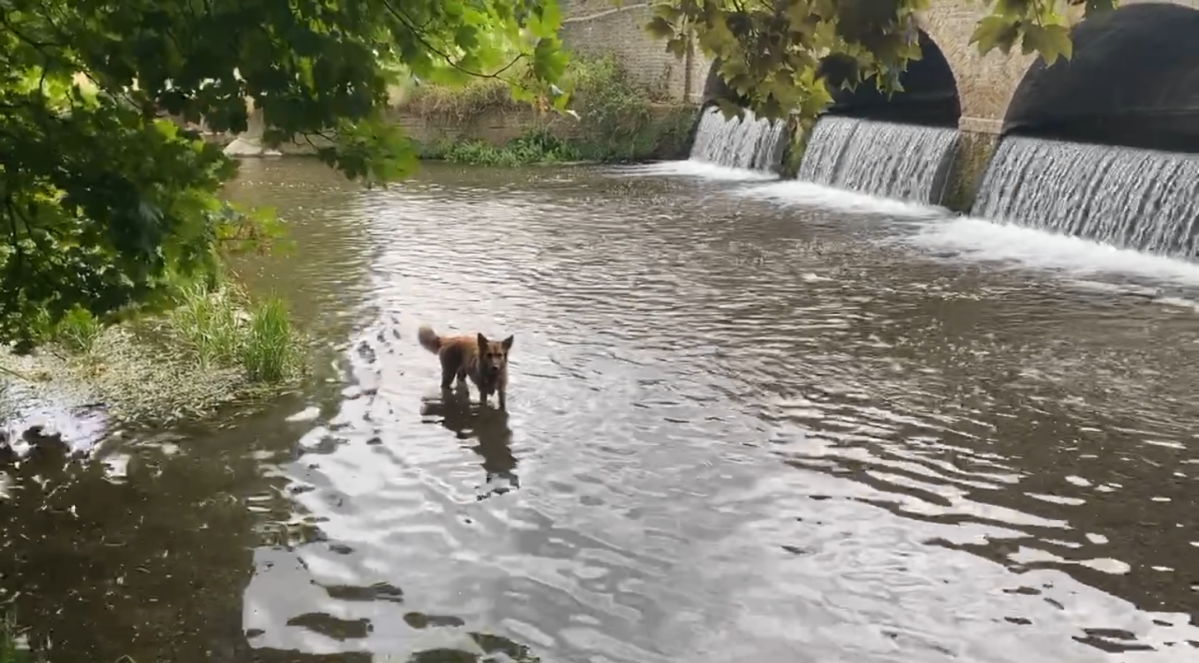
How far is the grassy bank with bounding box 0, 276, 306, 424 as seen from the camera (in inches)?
316

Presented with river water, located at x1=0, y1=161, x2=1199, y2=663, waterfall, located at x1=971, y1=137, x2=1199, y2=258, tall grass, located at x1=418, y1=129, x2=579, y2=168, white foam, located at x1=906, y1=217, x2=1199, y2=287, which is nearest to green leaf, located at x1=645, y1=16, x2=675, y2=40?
river water, located at x1=0, y1=161, x2=1199, y2=663

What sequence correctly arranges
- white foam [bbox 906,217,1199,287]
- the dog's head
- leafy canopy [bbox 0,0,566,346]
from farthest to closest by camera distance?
white foam [bbox 906,217,1199,287] → the dog's head → leafy canopy [bbox 0,0,566,346]

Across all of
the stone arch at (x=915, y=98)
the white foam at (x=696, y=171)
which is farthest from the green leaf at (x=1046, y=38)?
the stone arch at (x=915, y=98)

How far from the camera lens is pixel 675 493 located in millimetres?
6703

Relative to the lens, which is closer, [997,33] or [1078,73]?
[997,33]

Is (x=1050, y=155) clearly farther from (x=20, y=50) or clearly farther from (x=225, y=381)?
(x=20, y=50)

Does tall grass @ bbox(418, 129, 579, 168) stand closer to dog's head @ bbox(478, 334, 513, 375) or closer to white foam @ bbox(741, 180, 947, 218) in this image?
white foam @ bbox(741, 180, 947, 218)

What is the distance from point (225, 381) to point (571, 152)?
1795 cm

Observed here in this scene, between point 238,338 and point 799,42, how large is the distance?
21.3 ft

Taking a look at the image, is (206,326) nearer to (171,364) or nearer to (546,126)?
(171,364)

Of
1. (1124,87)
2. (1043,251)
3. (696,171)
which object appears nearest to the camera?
(1043,251)

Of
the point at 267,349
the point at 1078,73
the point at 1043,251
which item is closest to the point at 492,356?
the point at 267,349

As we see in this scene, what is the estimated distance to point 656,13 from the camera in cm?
384

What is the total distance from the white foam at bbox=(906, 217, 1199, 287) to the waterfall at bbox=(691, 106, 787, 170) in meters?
6.13
